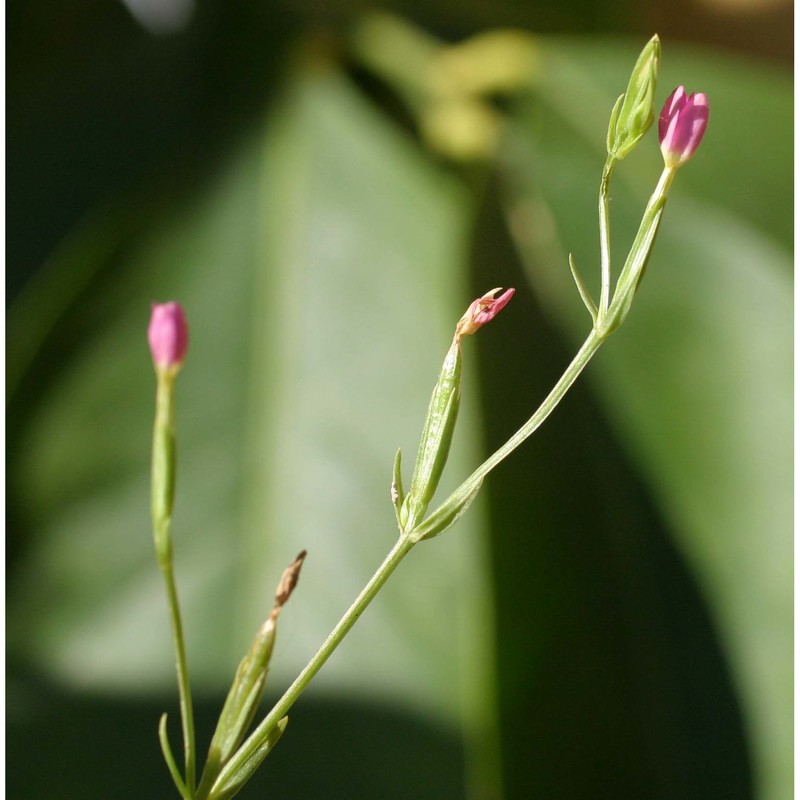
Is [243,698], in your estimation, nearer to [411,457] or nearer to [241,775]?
[241,775]

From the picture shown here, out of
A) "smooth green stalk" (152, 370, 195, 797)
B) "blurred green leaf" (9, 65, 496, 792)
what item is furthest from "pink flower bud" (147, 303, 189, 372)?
"blurred green leaf" (9, 65, 496, 792)

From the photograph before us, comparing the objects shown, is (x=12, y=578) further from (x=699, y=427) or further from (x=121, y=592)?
(x=699, y=427)

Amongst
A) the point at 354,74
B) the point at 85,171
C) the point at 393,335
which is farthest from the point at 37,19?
the point at 393,335

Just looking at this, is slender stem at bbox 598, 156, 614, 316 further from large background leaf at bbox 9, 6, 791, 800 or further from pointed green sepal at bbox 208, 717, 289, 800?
large background leaf at bbox 9, 6, 791, 800

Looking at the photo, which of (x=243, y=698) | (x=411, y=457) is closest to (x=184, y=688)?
(x=243, y=698)

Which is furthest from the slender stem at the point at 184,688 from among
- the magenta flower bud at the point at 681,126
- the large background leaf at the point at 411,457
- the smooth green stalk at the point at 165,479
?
the large background leaf at the point at 411,457

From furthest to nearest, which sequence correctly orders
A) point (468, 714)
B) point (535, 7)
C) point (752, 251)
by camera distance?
point (535, 7) → point (752, 251) → point (468, 714)
